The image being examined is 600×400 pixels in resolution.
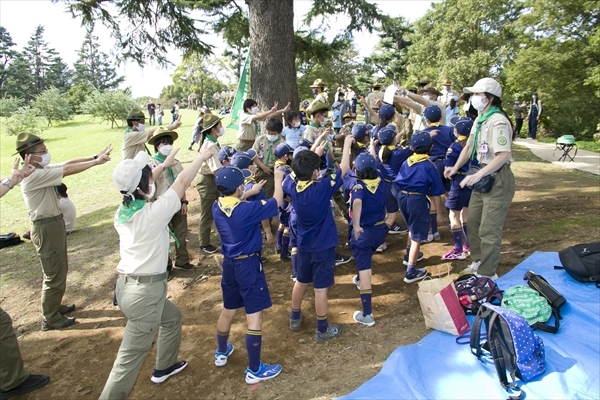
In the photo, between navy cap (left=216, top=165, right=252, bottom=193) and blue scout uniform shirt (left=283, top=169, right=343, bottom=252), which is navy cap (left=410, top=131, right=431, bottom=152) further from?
navy cap (left=216, top=165, right=252, bottom=193)

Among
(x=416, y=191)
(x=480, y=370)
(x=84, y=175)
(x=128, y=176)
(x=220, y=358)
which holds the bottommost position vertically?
(x=84, y=175)

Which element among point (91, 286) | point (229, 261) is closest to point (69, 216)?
point (91, 286)

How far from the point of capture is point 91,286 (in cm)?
628

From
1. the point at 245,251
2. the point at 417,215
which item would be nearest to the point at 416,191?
the point at 417,215

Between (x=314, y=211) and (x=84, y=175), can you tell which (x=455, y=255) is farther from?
(x=84, y=175)

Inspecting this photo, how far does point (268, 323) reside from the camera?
475 centimetres

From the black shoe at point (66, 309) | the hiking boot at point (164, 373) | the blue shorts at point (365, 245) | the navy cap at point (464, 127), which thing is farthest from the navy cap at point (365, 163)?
the black shoe at point (66, 309)

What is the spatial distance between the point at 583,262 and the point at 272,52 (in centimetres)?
650

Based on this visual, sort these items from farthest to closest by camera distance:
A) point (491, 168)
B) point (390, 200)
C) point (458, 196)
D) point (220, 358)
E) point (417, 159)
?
point (390, 200), point (458, 196), point (417, 159), point (491, 168), point (220, 358)

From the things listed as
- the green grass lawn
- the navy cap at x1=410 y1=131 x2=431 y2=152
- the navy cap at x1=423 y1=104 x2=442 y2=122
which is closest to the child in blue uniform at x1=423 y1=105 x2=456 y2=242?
the navy cap at x1=423 y1=104 x2=442 y2=122

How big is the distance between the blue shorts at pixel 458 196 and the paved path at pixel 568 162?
6575 millimetres

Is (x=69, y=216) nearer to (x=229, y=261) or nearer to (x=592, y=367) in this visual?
(x=229, y=261)

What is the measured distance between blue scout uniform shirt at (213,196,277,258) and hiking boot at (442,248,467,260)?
3320mm

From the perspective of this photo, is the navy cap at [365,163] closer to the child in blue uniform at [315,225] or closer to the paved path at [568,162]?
the child in blue uniform at [315,225]
